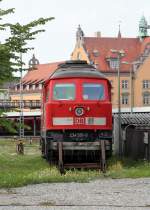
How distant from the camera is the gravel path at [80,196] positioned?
12.2m

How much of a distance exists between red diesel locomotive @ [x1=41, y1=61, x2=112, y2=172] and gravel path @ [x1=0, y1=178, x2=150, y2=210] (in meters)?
5.32

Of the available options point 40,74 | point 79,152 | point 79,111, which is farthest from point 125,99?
point 79,152

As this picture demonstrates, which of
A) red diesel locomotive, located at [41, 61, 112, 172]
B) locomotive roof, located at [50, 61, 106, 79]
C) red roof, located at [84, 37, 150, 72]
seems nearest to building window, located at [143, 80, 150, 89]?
red roof, located at [84, 37, 150, 72]

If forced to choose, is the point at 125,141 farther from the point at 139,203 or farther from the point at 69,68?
the point at 139,203

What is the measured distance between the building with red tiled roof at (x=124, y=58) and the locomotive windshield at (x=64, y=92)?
86.6 m

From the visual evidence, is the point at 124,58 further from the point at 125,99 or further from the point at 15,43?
the point at 15,43

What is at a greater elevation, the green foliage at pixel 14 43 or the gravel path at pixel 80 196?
the green foliage at pixel 14 43

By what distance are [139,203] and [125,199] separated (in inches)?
25.9

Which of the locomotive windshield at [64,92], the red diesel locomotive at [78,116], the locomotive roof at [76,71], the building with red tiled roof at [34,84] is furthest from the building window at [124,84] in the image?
the locomotive windshield at [64,92]

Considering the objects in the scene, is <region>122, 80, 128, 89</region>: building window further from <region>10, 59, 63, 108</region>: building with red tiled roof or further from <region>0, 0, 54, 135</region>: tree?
<region>0, 0, 54, 135</region>: tree

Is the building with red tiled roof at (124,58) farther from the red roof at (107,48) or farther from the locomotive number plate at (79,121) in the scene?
the locomotive number plate at (79,121)

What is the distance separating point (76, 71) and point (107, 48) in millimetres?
94755

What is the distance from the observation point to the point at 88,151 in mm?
22672

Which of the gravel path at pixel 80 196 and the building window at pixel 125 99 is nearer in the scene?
the gravel path at pixel 80 196
